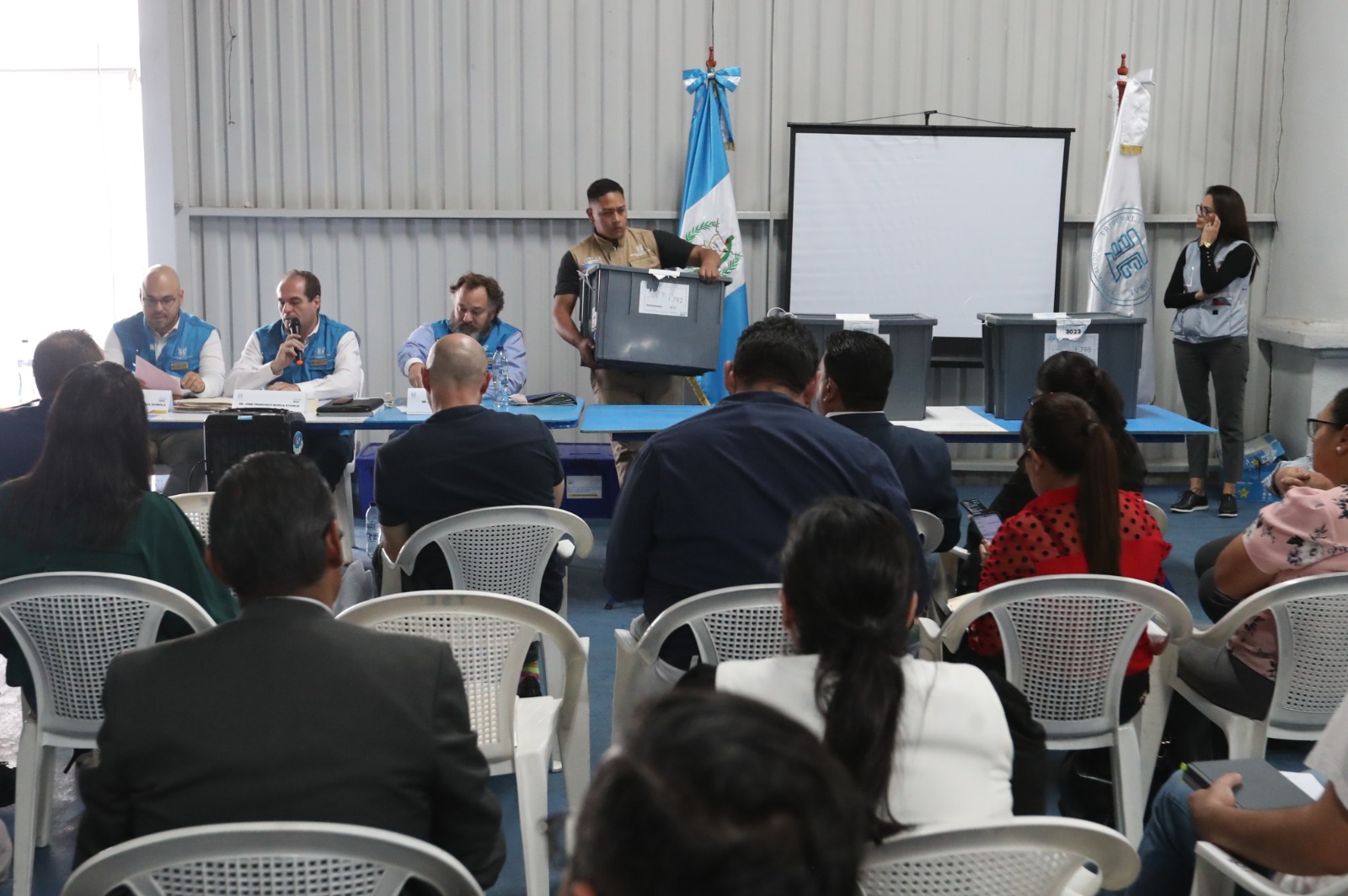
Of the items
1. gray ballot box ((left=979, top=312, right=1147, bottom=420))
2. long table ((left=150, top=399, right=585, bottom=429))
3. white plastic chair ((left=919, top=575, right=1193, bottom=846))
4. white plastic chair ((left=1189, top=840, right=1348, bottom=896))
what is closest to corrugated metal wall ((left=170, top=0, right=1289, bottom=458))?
gray ballot box ((left=979, top=312, right=1147, bottom=420))

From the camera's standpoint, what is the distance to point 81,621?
7.52 feet

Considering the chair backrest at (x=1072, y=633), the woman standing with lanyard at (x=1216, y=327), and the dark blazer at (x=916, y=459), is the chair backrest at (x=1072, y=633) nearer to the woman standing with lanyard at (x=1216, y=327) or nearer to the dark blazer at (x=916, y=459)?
the dark blazer at (x=916, y=459)

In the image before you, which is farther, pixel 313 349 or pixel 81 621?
pixel 313 349

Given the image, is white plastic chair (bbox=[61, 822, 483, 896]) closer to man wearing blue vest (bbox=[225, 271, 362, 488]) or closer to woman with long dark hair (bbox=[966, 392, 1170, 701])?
woman with long dark hair (bbox=[966, 392, 1170, 701])

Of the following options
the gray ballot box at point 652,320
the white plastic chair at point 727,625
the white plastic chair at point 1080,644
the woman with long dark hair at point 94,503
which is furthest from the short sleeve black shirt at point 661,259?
the white plastic chair at point 727,625

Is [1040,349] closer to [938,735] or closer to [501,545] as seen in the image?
[501,545]

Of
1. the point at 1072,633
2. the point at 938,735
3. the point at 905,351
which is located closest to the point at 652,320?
the point at 905,351

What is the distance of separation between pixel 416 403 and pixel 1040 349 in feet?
8.08

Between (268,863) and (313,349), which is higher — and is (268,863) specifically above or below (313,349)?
below

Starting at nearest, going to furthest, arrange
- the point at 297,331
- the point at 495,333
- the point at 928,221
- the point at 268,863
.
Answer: the point at 268,863 < the point at 297,331 < the point at 495,333 < the point at 928,221

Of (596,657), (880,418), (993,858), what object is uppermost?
(880,418)

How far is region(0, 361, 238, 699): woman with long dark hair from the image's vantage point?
239 centimetres

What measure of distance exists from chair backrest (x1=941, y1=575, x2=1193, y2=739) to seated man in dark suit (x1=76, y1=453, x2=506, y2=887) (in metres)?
1.25

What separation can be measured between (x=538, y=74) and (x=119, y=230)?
293cm
